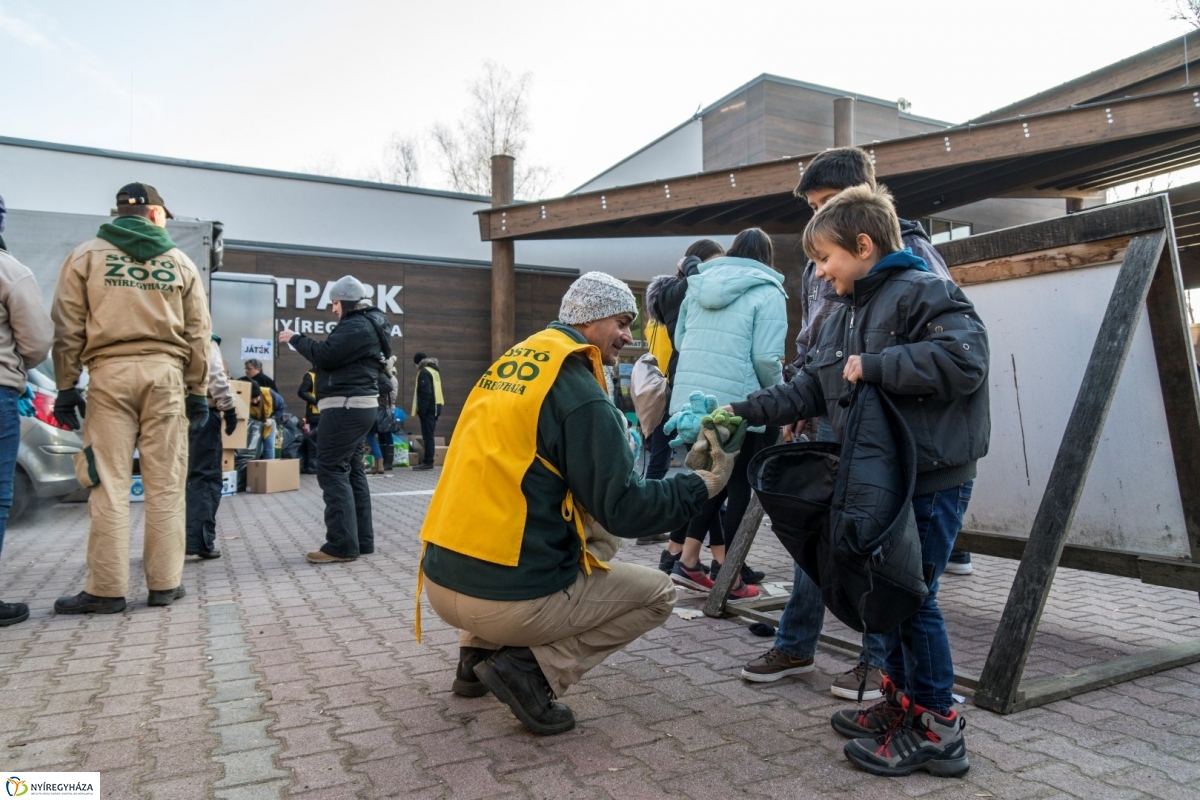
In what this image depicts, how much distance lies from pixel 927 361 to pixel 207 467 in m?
4.94

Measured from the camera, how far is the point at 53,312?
14.5 feet

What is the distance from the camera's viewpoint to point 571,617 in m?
2.69

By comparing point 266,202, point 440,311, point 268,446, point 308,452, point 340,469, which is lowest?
point 308,452

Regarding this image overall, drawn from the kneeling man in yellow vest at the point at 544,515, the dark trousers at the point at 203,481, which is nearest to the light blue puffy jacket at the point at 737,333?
the kneeling man in yellow vest at the point at 544,515

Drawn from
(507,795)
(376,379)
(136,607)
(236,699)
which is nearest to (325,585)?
(136,607)

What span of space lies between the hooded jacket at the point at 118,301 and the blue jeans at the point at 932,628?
12.7ft

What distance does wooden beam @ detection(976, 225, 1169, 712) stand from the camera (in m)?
2.88

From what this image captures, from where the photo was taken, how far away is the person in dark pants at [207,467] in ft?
18.3

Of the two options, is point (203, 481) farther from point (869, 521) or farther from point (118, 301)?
point (869, 521)

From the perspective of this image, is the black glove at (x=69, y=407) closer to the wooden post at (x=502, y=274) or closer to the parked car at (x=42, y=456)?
the parked car at (x=42, y=456)

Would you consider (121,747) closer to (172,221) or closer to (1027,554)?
(1027,554)

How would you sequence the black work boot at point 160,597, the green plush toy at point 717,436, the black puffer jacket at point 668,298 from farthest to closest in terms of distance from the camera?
the black puffer jacket at point 668,298
the black work boot at point 160,597
the green plush toy at point 717,436

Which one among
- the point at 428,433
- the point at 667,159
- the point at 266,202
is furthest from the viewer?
the point at 667,159

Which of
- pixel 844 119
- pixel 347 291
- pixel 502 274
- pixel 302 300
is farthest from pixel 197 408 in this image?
pixel 844 119
